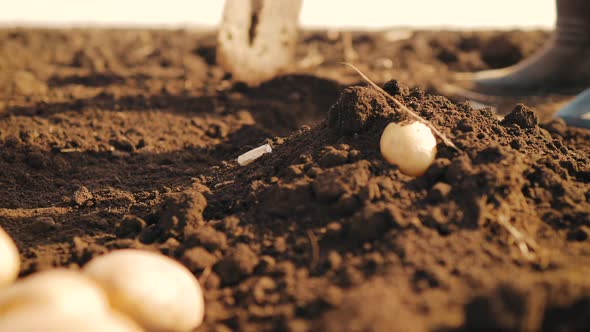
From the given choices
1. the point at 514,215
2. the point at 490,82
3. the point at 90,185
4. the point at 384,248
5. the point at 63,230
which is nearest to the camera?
the point at 384,248

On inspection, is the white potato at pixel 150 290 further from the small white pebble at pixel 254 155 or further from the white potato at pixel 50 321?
the small white pebble at pixel 254 155

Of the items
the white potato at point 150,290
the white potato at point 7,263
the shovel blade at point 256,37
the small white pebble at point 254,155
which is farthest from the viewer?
the shovel blade at point 256,37

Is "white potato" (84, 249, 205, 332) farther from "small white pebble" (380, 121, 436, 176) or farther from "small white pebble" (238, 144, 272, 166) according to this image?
"small white pebble" (238, 144, 272, 166)

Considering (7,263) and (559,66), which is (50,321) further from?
(559,66)

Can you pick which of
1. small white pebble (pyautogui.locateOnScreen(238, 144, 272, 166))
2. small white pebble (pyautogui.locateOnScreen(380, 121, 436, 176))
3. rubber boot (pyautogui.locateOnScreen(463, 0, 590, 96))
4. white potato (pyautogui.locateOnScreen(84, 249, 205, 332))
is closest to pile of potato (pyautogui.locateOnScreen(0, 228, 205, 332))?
white potato (pyautogui.locateOnScreen(84, 249, 205, 332))

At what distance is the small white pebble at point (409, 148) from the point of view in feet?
8.11

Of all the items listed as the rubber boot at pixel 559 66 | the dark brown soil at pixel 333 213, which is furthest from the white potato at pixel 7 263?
the rubber boot at pixel 559 66

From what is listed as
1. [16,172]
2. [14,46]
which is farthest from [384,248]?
[14,46]

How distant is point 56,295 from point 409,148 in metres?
1.57

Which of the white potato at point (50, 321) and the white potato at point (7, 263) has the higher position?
the white potato at point (50, 321)

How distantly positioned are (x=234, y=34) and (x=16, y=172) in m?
2.54

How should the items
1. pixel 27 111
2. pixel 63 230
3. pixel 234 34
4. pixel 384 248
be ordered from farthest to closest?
pixel 234 34 < pixel 27 111 < pixel 63 230 < pixel 384 248

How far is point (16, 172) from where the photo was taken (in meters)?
3.62

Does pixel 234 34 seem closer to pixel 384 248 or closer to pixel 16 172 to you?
pixel 16 172
